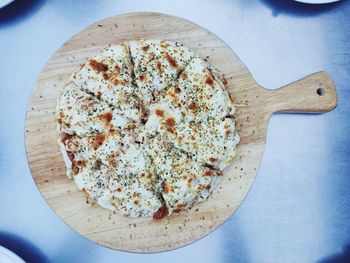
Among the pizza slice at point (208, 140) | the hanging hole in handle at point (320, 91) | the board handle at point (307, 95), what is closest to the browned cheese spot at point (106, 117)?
the pizza slice at point (208, 140)

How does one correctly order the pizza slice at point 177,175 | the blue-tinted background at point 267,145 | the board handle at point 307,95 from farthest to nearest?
the blue-tinted background at point 267,145
the board handle at point 307,95
the pizza slice at point 177,175

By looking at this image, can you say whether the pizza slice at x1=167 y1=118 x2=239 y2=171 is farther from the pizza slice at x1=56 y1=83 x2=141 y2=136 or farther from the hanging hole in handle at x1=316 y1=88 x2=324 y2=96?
the hanging hole in handle at x1=316 y1=88 x2=324 y2=96

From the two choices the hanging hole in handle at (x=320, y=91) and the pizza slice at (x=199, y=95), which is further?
the hanging hole in handle at (x=320, y=91)

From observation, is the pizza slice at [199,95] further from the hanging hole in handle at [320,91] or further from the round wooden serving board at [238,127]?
the hanging hole in handle at [320,91]

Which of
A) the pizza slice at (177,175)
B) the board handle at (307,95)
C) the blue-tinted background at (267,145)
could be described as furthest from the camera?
the blue-tinted background at (267,145)

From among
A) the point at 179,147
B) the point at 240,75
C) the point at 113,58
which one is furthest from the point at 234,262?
the point at 113,58

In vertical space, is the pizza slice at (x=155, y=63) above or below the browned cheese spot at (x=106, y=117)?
above

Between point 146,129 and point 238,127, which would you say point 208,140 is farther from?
point 146,129
